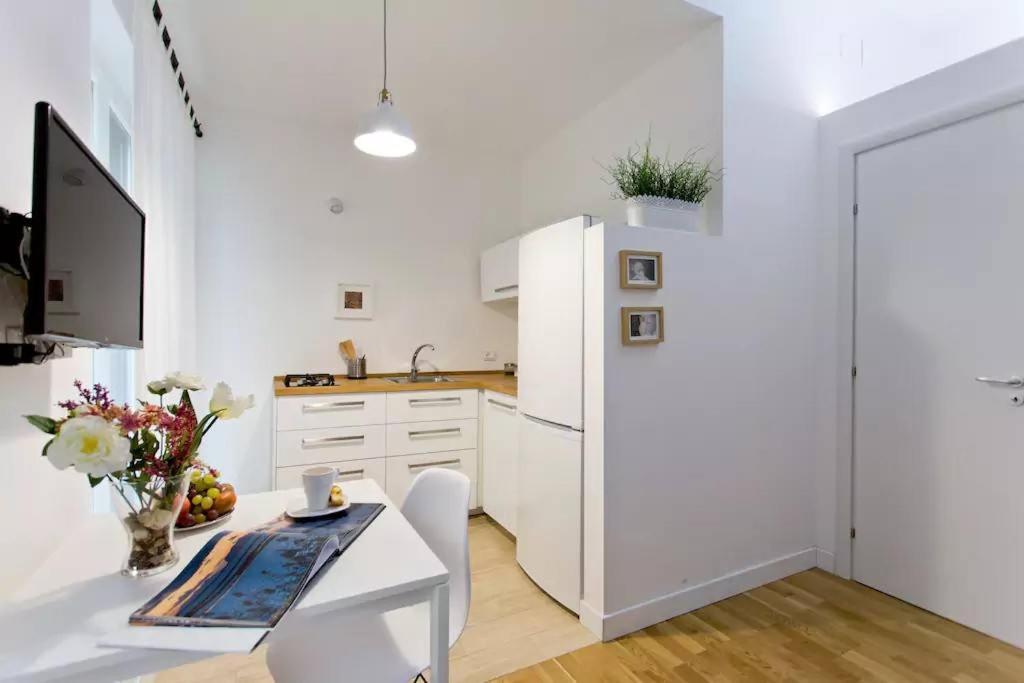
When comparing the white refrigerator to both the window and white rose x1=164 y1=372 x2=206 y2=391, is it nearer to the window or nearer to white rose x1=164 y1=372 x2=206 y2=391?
white rose x1=164 y1=372 x2=206 y2=391

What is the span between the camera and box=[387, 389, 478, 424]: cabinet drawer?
3111 mm

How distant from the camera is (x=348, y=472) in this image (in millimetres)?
2988

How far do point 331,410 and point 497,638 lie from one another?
1.57 meters

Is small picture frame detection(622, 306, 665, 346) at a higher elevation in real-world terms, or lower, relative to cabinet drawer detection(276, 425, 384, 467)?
higher

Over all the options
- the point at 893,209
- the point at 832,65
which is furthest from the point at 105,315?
the point at 832,65

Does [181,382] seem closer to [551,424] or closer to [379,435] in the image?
[551,424]

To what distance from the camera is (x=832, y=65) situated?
2789 mm

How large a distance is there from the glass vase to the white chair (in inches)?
12.8

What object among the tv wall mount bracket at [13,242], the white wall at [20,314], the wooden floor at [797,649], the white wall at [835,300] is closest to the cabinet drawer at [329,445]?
the white wall at [20,314]

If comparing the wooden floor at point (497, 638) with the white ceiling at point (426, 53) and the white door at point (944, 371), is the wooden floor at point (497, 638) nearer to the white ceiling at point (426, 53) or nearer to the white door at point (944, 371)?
the white door at point (944, 371)

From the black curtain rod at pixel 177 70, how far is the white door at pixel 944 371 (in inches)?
Answer: 130

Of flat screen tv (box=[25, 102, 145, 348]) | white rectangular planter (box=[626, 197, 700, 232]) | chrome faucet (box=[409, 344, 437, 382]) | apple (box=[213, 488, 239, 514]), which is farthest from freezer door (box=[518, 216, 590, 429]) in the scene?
flat screen tv (box=[25, 102, 145, 348])

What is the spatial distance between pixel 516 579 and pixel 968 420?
2.17 m

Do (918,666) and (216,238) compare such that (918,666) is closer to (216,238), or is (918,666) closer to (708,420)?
(708,420)
